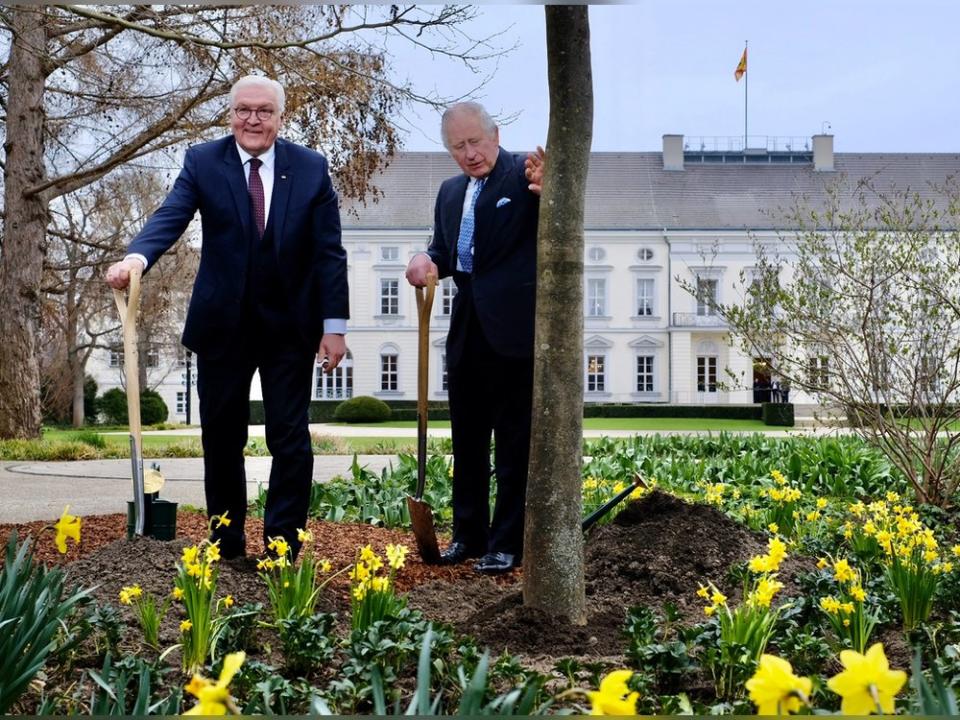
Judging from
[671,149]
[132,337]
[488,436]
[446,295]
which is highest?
[671,149]

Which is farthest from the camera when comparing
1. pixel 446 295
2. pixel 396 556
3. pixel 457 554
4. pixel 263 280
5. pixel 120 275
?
pixel 446 295

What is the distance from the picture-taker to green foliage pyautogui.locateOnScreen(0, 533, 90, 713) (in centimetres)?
188

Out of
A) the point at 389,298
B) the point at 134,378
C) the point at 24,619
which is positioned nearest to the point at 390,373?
the point at 389,298

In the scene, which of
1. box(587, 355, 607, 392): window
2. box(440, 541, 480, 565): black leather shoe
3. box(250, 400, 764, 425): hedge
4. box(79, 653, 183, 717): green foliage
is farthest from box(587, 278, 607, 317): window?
box(79, 653, 183, 717): green foliage

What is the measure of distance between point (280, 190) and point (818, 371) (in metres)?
4.04

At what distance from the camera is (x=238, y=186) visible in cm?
342

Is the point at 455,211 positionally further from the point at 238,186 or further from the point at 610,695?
the point at 610,695

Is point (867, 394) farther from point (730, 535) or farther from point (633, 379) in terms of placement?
point (633, 379)

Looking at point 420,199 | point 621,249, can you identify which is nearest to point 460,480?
point 420,199

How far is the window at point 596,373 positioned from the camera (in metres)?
34.0

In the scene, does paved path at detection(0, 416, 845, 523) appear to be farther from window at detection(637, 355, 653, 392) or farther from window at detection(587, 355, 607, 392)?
window at detection(637, 355, 653, 392)

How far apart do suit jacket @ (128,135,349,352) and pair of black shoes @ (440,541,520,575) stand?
3.23ft

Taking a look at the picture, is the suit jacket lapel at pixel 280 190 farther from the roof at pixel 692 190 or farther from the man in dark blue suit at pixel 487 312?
the roof at pixel 692 190

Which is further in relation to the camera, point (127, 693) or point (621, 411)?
point (621, 411)
